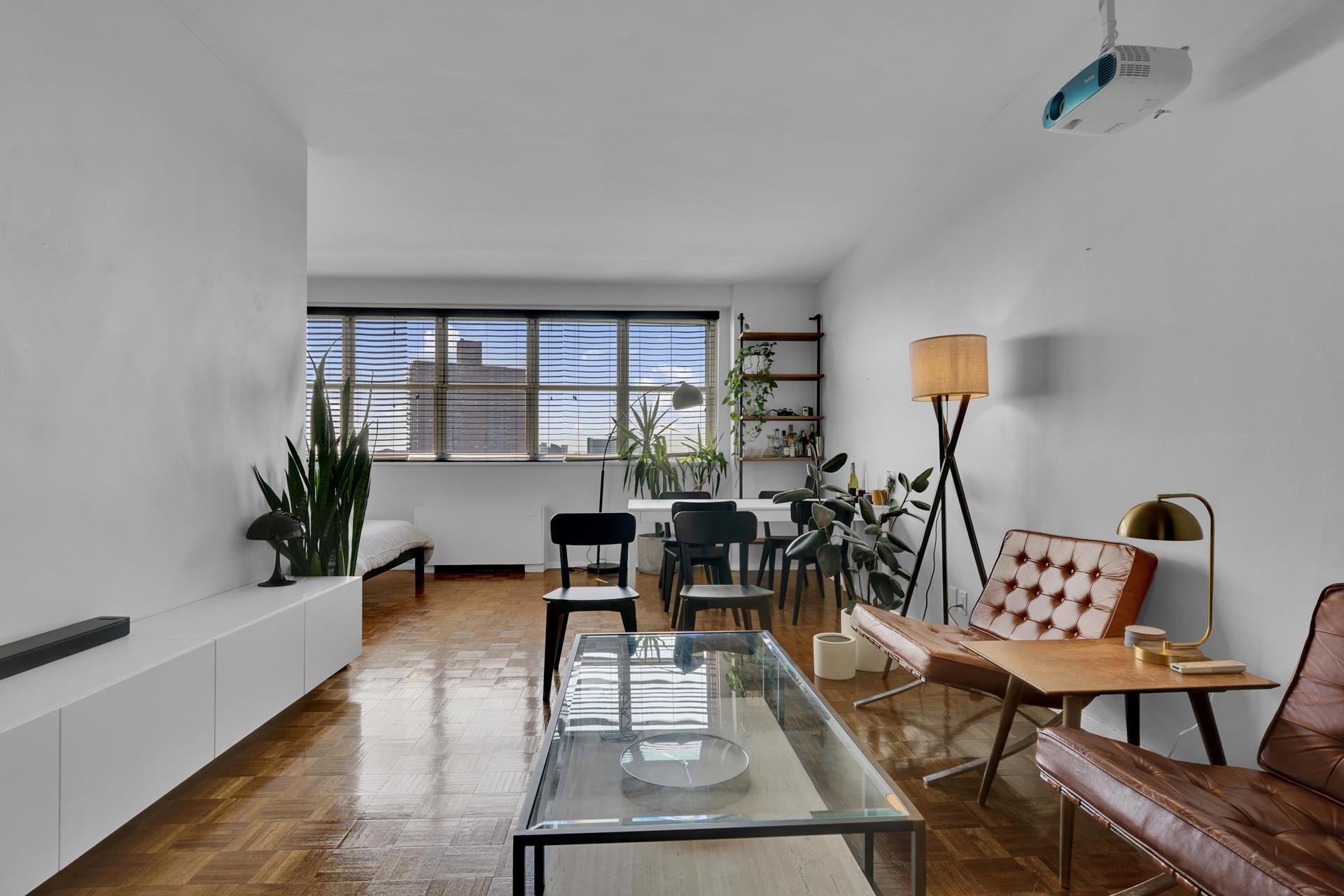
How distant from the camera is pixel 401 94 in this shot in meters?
3.53

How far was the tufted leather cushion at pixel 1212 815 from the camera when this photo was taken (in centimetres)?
125

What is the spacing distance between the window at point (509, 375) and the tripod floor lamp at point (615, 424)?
0.04 m

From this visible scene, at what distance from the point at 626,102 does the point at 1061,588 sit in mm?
2959

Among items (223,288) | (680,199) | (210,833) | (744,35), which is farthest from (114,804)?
(680,199)

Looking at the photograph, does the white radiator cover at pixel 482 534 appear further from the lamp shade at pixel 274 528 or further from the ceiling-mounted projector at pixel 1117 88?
the ceiling-mounted projector at pixel 1117 88

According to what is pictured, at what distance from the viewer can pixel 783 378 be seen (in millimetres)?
7160

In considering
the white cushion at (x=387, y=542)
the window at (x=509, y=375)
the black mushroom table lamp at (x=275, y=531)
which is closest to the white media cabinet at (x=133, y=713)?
the black mushroom table lamp at (x=275, y=531)

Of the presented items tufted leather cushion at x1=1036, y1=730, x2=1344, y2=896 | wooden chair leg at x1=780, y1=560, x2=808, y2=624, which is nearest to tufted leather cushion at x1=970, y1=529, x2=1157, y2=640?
tufted leather cushion at x1=1036, y1=730, x2=1344, y2=896

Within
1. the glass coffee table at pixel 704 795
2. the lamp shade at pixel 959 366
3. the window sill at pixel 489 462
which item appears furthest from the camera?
the window sill at pixel 489 462

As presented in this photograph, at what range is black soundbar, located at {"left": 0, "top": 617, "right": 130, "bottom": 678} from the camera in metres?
2.00

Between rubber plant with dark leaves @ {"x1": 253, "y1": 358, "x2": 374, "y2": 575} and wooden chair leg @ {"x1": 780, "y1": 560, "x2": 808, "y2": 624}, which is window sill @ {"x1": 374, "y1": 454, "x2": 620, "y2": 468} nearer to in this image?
wooden chair leg @ {"x1": 780, "y1": 560, "x2": 808, "y2": 624}

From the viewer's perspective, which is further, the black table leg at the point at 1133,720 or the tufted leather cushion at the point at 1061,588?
the tufted leather cushion at the point at 1061,588

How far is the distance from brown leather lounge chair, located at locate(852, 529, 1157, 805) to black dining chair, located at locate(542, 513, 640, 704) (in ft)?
3.65

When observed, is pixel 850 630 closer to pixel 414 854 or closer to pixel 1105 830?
pixel 1105 830
